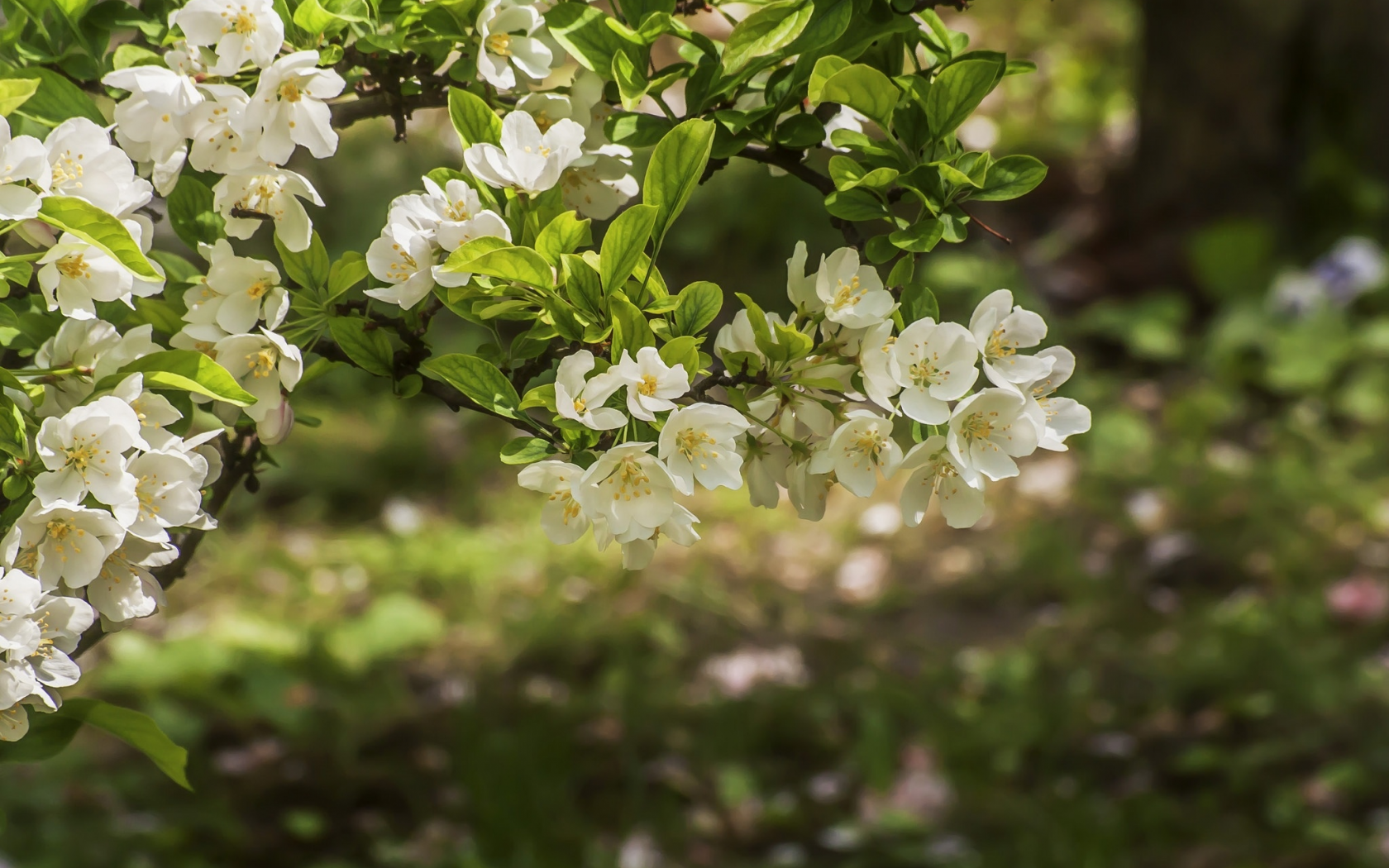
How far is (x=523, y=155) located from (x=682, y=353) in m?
0.17

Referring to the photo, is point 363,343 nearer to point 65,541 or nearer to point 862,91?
point 65,541

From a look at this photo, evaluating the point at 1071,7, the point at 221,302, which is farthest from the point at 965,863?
the point at 1071,7

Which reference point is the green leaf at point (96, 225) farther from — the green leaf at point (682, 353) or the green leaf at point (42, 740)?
the green leaf at point (42, 740)

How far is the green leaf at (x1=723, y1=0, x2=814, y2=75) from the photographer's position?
2.76 ft

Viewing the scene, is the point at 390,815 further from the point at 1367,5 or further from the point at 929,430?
the point at 1367,5

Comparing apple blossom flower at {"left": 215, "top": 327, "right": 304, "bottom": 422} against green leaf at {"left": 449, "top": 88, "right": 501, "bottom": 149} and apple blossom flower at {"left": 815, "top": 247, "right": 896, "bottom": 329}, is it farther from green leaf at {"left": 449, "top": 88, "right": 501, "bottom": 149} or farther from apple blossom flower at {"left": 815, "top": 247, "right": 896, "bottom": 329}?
apple blossom flower at {"left": 815, "top": 247, "right": 896, "bottom": 329}

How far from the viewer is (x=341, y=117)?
108 centimetres

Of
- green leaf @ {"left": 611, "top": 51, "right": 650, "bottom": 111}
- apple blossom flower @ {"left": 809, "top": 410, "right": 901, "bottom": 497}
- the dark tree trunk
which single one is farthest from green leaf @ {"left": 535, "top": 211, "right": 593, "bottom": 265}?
the dark tree trunk

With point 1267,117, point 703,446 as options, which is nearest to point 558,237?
point 703,446

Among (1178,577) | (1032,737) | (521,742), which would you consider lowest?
(521,742)

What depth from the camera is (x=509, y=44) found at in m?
0.89

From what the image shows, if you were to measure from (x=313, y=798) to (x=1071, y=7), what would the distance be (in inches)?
195

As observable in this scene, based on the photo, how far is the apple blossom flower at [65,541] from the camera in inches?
30.7

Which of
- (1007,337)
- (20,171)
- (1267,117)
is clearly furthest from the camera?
(1267,117)
